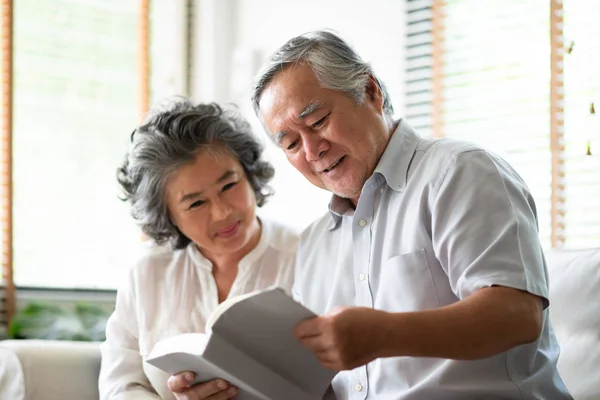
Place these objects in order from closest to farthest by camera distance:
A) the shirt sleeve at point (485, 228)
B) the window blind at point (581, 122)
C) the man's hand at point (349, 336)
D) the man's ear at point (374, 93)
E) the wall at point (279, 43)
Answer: the man's hand at point (349, 336), the shirt sleeve at point (485, 228), the man's ear at point (374, 93), the window blind at point (581, 122), the wall at point (279, 43)

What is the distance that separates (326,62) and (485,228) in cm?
52

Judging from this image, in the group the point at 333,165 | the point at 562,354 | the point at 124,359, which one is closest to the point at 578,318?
the point at 562,354

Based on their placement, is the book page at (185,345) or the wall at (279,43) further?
the wall at (279,43)

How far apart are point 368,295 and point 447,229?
307mm

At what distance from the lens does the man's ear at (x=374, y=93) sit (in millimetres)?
1780

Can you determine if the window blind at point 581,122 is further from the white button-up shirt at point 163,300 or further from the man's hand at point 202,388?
the man's hand at point 202,388

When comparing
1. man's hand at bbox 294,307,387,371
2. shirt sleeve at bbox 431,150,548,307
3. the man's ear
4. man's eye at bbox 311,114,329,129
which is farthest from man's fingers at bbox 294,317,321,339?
the man's ear

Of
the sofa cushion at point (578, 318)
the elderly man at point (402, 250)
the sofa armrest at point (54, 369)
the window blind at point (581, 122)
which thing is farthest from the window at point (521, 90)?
the sofa armrest at point (54, 369)

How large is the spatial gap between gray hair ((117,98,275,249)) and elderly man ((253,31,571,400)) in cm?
49

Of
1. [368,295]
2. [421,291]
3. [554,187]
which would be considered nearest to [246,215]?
[368,295]

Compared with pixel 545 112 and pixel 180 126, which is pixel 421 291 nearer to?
pixel 180 126

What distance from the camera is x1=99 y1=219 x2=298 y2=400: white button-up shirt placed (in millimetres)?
2281

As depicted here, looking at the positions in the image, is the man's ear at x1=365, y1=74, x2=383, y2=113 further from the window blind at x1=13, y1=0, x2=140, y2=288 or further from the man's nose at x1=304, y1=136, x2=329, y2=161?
the window blind at x1=13, y1=0, x2=140, y2=288

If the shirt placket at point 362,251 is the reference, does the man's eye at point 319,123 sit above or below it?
above
